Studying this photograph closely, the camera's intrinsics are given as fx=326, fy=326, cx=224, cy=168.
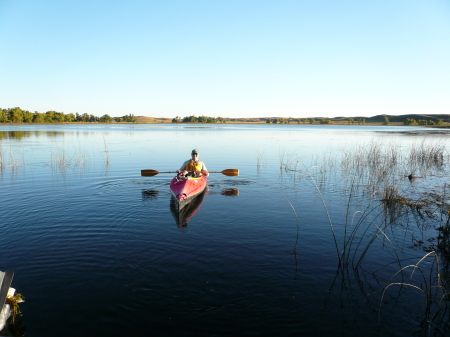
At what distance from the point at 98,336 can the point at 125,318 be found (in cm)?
52

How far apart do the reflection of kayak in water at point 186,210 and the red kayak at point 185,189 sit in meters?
0.16

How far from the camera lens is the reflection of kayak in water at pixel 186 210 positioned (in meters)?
10.5

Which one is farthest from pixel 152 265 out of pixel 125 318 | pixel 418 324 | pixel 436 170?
pixel 436 170

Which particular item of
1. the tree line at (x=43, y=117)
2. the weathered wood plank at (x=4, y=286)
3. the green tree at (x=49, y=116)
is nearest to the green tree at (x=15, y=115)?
the tree line at (x=43, y=117)

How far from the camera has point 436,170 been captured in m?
20.9

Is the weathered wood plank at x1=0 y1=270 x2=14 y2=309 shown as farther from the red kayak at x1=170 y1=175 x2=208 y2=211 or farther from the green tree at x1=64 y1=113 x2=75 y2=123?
the green tree at x1=64 y1=113 x2=75 y2=123

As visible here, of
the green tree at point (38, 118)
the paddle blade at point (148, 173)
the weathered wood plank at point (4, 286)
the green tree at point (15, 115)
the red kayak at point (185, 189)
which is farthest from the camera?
the green tree at point (38, 118)

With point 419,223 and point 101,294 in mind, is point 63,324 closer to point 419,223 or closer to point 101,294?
point 101,294

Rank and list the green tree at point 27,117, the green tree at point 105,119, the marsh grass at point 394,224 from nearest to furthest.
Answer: the marsh grass at point 394,224, the green tree at point 27,117, the green tree at point 105,119

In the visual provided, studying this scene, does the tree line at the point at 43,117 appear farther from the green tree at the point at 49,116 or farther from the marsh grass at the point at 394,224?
the marsh grass at the point at 394,224

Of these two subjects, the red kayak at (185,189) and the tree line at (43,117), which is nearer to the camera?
the red kayak at (185,189)

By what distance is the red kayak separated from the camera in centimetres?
1162

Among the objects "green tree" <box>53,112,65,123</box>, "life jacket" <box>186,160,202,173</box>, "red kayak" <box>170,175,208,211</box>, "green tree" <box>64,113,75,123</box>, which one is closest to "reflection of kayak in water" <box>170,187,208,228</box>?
"red kayak" <box>170,175,208,211</box>

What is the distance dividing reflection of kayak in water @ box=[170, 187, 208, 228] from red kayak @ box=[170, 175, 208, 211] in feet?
0.51
